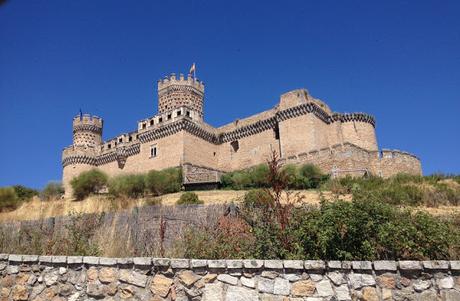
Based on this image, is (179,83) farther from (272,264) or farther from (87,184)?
(272,264)

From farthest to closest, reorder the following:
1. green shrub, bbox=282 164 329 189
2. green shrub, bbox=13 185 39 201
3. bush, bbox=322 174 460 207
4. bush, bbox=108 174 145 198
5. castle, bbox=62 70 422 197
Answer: green shrub, bbox=13 185 39 201 < bush, bbox=108 174 145 198 < castle, bbox=62 70 422 197 < green shrub, bbox=282 164 329 189 < bush, bbox=322 174 460 207

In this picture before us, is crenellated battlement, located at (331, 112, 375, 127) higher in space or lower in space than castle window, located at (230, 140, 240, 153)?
higher

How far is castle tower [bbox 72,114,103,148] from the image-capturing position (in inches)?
1810

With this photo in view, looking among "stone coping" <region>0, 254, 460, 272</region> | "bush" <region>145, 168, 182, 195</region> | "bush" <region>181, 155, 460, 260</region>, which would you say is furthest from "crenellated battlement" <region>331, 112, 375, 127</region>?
"stone coping" <region>0, 254, 460, 272</region>

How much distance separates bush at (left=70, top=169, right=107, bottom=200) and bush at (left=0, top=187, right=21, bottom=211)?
299 inches

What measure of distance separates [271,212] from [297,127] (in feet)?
82.8

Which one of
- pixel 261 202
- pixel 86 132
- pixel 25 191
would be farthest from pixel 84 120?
pixel 261 202

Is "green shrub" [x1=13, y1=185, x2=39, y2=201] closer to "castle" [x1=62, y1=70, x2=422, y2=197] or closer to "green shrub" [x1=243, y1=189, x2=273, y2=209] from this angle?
"castle" [x1=62, y1=70, x2=422, y2=197]

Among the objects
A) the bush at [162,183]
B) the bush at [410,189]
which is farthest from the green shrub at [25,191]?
the bush at [410,189]

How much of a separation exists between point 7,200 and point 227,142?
2045 centimetres

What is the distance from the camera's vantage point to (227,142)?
40.3 m

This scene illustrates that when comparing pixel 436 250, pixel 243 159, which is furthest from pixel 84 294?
pixel 243 159

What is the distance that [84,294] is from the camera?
6.96 metres

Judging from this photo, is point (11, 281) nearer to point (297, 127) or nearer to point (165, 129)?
point (297, 127)
